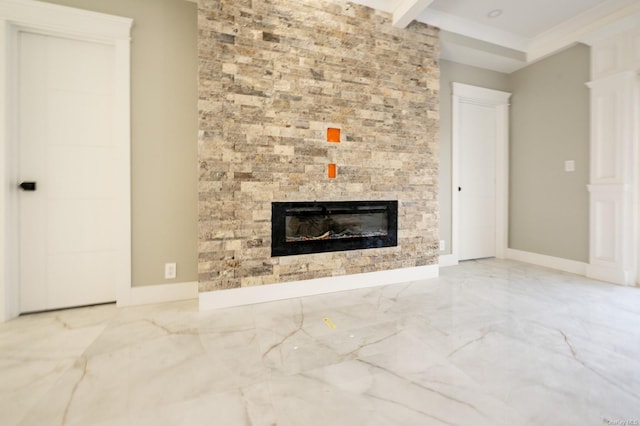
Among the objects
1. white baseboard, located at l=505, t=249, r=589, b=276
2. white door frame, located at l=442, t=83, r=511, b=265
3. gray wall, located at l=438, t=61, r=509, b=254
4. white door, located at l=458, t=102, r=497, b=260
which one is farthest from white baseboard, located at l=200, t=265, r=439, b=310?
white baseboard, located at l=505, t=249, r=589, b=276

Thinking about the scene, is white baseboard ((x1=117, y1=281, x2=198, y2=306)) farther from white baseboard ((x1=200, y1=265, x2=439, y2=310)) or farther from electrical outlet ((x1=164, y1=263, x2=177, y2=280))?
white baseboard ((x1=200, y1=265, x2=439, y2=310))

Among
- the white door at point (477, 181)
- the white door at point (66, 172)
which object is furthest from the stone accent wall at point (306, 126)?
the white door at point (477, 181)

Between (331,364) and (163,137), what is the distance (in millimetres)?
2217

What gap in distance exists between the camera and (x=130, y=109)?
224 centimetres

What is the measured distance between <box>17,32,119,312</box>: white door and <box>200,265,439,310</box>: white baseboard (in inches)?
38.2

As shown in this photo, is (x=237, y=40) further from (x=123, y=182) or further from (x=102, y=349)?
(x=102, y=349)

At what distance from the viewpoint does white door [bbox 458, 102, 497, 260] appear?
3.70 metres

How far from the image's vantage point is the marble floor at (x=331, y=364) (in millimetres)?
1097

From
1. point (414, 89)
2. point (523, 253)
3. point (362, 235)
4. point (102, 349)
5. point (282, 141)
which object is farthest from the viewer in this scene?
point (523, 253)

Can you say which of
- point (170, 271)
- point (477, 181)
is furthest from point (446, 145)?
point (170, 271)

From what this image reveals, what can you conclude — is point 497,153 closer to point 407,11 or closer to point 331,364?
point 407,11

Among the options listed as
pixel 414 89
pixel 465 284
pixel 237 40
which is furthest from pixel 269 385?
pixel 414 89

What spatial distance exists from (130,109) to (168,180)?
637mm

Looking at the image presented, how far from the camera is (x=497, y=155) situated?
3887mm
